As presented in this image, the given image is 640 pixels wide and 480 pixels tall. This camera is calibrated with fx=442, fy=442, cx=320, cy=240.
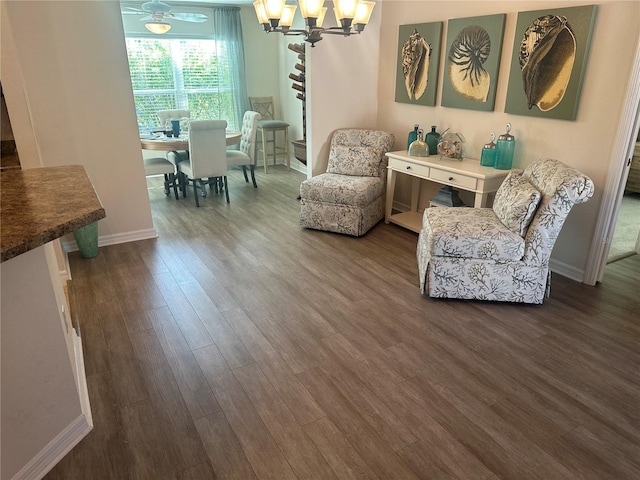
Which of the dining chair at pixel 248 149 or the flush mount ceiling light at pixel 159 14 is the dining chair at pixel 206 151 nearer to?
the dining chair at pixel 248 149

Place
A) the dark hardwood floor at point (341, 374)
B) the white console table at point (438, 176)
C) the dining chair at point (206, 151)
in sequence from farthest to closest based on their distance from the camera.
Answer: the dining chair at point (206, 151), the white console table at point (438, 176), the dark hardwood floor at point (341, 374)

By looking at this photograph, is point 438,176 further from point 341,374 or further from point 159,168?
point 159,168

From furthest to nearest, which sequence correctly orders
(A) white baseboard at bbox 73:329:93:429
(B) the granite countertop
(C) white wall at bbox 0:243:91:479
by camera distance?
1. (A) white baseboard at bbox 73:329:93:429
2. (C) white wall at bbox 0:243:91:479
3. (B) the granite countertop

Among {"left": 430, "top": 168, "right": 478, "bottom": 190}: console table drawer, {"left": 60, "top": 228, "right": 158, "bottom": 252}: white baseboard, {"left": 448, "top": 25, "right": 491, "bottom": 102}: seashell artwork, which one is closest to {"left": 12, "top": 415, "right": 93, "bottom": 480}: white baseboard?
{"left": 60, "top": 228, "right": 158, "bottom": 252}: white baseboard

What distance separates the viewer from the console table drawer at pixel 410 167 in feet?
13.0

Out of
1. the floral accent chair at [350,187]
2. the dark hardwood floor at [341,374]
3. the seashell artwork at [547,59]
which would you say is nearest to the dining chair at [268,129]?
the floral accent chair at [350,187]

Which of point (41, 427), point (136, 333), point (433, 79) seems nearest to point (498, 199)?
Result: point (433, 79)

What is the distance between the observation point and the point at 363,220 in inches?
164

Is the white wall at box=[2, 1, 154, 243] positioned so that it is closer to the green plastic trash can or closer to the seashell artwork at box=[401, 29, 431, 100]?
the green plastic trash can

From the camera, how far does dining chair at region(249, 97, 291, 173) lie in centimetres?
664

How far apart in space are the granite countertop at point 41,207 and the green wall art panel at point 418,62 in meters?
3.27

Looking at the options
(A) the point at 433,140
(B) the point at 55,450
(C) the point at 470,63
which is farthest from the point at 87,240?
(C) the point at 470,63

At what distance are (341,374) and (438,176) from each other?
215 cm

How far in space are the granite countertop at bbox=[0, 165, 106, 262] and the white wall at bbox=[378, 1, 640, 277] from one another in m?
3.11
